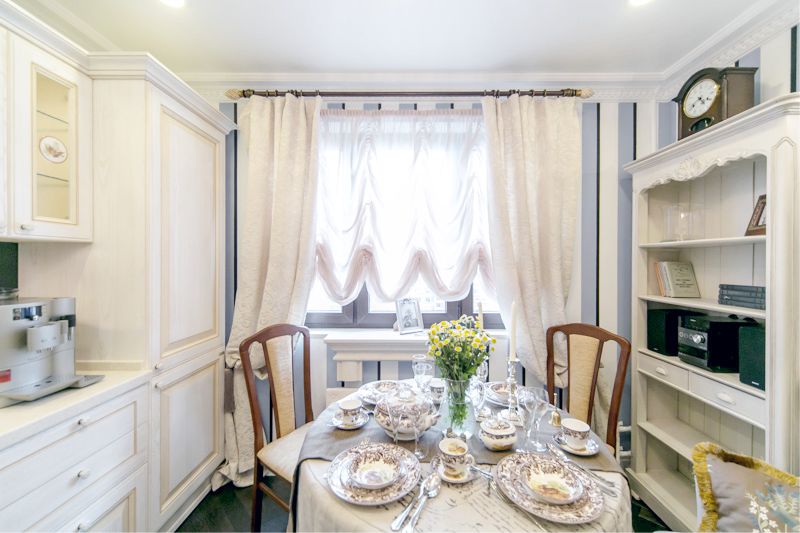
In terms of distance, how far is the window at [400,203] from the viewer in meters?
2.00

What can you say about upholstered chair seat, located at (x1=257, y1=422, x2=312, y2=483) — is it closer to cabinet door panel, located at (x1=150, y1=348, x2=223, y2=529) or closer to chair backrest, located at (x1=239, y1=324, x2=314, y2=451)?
chair backrest, located at (x1=239, y1=324, x2=314, y2=451)

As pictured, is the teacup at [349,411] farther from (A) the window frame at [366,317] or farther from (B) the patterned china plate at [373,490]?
(A) the window frame at [366,317]

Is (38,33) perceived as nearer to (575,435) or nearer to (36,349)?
(36,349)

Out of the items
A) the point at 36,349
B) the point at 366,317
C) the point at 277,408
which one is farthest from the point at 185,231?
the point at 366,317

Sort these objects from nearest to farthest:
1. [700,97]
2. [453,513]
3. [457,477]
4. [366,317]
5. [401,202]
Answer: [453,513] → [457,477] → [700,97] → [401,202] → [366,317]

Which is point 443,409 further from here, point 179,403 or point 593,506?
point 179,403

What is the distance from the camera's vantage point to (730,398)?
4.47 ft

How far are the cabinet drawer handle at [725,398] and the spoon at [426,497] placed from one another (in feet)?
4.77

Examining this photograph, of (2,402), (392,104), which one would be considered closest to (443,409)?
(2,402)

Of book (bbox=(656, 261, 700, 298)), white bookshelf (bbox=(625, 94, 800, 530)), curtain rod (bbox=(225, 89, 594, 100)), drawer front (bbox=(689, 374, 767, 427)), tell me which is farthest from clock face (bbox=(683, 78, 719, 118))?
drawer front (bbox=(689, 374, 767, 427))

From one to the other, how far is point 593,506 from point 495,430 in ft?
1.11

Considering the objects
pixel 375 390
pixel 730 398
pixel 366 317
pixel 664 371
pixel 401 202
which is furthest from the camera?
pixel 366 317

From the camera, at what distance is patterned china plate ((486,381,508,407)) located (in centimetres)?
139

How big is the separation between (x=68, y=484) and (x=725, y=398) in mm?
2749
